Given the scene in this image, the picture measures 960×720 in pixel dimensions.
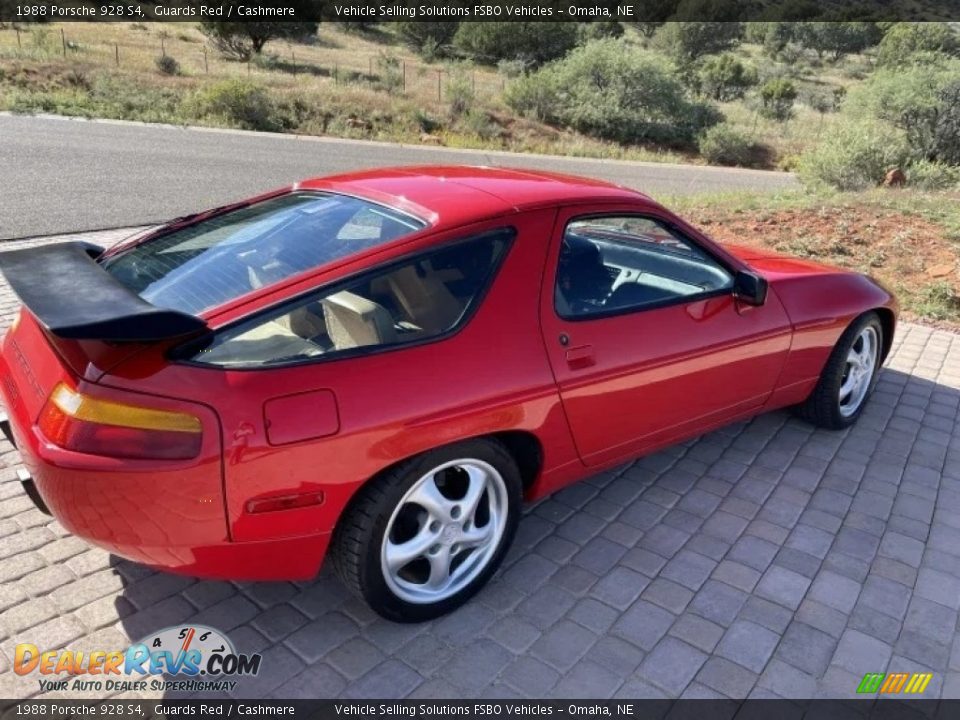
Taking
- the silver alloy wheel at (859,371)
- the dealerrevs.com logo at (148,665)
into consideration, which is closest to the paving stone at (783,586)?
the silver alloy wheel at (859,371)

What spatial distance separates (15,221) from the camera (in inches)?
306

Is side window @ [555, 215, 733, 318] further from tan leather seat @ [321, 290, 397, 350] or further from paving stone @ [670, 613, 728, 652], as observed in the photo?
paving stone @ [670, 613, 728, 652]

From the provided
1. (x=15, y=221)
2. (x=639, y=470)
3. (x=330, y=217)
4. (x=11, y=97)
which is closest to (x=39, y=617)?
(x=330, y=217)

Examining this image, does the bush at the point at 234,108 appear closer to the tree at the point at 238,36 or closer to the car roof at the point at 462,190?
the tree at the point at 238,36

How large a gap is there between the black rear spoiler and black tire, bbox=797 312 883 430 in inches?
134

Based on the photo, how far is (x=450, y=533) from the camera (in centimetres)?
260

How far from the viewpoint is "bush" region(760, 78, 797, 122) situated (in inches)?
1379

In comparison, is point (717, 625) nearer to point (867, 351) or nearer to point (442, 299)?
point (442, 299)

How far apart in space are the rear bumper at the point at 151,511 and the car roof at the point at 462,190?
1224 mm

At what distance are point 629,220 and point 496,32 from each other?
137 feet

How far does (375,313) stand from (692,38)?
58401 millimetres

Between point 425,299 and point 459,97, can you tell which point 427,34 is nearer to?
point 459,97

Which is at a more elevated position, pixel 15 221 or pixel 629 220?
pixel 629 220

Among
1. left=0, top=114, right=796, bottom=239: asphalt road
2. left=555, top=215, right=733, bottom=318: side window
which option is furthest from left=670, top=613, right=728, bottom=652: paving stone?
left=0, top=114, right=796, bottom=239: asphalt road
